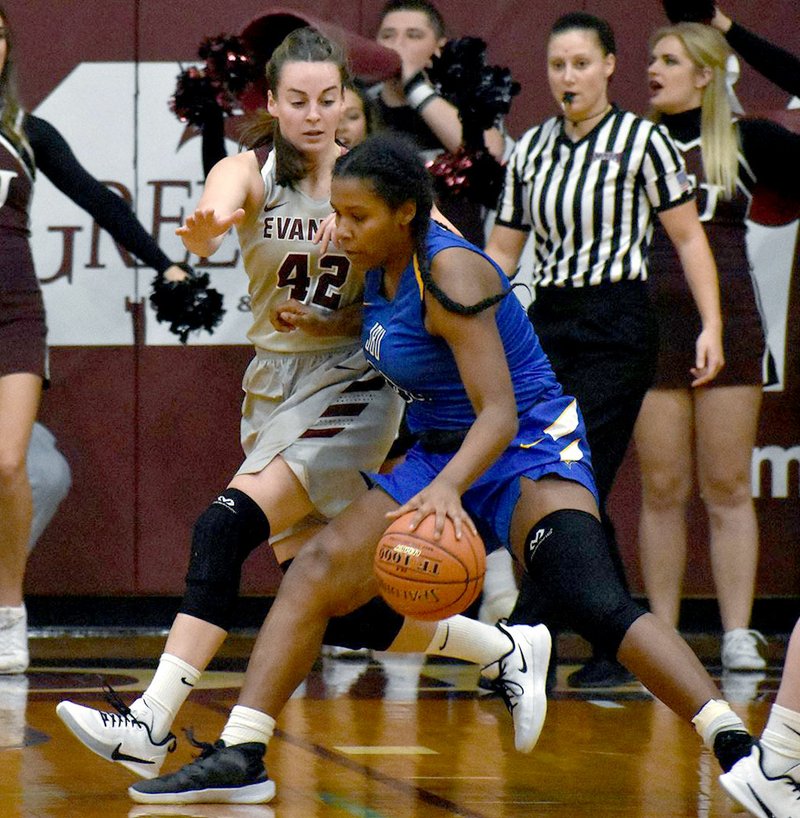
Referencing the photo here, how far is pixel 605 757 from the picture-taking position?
A: 15.3 feet

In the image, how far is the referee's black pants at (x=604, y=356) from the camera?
566 centimetres

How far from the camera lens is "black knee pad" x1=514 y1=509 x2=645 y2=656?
3.88 m

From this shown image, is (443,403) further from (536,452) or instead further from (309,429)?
(309,429)

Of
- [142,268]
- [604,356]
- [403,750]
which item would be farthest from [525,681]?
[142,268]

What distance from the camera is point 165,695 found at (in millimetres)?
4129

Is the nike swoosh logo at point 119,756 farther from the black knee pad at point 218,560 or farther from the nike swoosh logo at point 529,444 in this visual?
the nike swoosh logo at point 529,444

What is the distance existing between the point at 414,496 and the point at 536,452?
41 cm

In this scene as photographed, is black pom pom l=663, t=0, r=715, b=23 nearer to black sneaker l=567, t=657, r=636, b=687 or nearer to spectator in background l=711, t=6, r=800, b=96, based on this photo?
spectator in background l=711, t=6, r=800, b=96

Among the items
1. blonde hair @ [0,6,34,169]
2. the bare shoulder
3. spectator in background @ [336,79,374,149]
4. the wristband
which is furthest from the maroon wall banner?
the bare shoulder

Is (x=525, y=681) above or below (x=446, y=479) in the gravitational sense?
below

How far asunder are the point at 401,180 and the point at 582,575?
42.1 inches

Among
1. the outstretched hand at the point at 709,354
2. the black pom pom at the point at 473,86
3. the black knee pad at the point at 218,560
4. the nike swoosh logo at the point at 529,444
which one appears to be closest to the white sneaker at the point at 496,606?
the outstretched hand at the point at 709,354

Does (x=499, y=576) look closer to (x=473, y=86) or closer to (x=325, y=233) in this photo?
(x=473, y=86)

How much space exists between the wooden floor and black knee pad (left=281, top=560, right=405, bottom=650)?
33 centimetres
